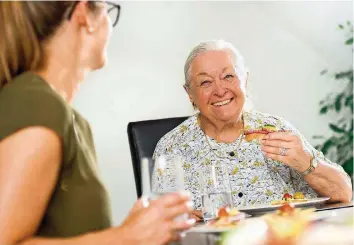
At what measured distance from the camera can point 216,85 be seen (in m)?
2.17

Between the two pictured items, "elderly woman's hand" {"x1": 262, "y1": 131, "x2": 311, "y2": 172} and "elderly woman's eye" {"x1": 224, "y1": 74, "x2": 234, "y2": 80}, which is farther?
"elderly woman's eye" {"x1": 224, "y1": 74, "x2": 234, "y2": 80}

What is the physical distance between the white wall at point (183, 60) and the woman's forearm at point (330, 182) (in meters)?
1.68

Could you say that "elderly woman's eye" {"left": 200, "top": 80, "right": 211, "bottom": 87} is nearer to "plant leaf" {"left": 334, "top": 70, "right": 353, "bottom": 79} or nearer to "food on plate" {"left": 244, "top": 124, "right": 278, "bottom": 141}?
"food on plate" {"left": 244, "top": 124, "right": 278, "bottom": 141}

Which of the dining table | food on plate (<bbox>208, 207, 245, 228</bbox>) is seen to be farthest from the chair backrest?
food on plate (<bbox>208, 207, 245, 228</bbox>)

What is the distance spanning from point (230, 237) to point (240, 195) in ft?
3.88

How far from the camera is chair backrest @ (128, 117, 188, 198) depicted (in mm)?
2117

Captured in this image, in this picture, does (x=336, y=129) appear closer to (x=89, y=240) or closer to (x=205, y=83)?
(x=205, y=83)

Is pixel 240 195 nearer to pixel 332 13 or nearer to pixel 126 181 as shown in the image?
pixel 126 181

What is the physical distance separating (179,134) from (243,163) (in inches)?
11.3

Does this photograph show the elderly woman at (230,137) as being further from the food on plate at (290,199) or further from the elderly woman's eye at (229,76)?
the food on plate at (290,199)

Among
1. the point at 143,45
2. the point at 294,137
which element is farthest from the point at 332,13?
the point at 294,137

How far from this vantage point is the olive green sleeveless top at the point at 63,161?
0.81 metres

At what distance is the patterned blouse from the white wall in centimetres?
122

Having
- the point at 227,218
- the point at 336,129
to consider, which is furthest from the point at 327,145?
the point at 227,218
